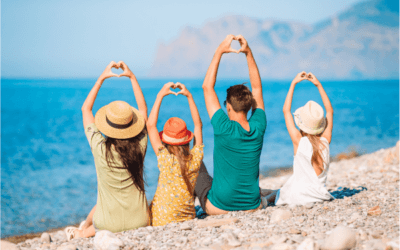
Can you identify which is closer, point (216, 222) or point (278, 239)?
point (278, 239)

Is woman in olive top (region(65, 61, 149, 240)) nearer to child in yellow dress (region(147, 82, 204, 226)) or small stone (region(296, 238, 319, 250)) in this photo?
child in yellow dress (region(147, 82, 204, 226))

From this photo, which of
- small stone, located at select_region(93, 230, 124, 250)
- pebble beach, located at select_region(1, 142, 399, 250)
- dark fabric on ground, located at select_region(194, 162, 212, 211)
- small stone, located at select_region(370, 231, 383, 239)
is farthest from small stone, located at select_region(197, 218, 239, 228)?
small stone, located at select_region(370, 231, 383, 239)

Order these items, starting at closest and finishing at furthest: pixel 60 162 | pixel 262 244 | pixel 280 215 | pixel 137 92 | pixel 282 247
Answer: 1. pixel 282 247
2. pixel 262 244
3. pixel 280 215
4. pixel 137 92
5. pixel 60 162

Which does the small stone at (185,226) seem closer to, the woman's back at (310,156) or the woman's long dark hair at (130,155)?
the woman's long dark hair at (130,155)

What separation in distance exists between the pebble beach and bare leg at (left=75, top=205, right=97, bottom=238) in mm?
117

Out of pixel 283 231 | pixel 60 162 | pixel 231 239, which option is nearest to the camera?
pixel 231 239

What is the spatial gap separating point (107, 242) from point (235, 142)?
5.84 feet

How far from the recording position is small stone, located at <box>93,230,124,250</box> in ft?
11.8

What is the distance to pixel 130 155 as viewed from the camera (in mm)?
4012

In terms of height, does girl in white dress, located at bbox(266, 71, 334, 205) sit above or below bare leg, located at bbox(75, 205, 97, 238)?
above

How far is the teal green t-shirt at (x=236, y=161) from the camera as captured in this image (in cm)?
417

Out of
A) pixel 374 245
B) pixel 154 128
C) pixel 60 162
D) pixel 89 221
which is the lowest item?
pixel 60 162

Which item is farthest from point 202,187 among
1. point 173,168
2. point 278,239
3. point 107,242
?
point 278,239

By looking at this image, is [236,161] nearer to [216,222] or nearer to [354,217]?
[216,222]
